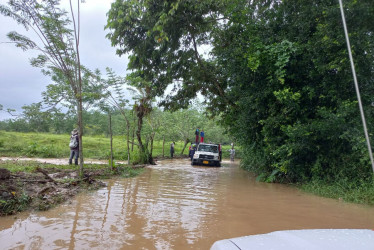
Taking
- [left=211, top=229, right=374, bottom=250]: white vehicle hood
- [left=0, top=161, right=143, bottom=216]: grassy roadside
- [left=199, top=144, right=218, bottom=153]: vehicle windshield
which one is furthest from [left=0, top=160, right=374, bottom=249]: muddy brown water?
[left=199, top=144, right=218, bottom=153]: vehicle windshield

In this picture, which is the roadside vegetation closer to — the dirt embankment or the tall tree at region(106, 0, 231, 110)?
the tall tree at region(106, 0, 231, 110)

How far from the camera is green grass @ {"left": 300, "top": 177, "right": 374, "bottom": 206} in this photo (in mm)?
7637

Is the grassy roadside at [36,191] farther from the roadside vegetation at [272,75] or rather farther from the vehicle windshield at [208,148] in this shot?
the vehicle windshield at [208,148]

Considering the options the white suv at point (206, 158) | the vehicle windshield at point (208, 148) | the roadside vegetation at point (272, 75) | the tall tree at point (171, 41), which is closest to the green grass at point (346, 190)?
the roadside vegetation at point (272, 75)

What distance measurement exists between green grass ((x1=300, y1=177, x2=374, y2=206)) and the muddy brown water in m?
0.47

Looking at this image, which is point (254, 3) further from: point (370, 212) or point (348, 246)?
point (348, 246)

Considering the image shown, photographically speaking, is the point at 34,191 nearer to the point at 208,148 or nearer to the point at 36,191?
the point at 36,191

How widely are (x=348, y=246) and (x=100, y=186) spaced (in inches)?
312

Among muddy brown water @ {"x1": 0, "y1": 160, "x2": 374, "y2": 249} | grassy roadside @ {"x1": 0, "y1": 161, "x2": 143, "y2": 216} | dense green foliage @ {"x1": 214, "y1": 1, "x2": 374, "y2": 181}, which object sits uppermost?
dense green foliage @ {"x1": 214, "y1": 1, "x2": 374, "y2": 181}

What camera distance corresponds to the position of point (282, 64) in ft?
30.6

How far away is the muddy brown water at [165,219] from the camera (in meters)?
4.29

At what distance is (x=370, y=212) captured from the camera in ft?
21.8

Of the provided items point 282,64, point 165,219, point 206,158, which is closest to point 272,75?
point 282,64

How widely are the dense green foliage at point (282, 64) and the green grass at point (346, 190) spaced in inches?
11.4
